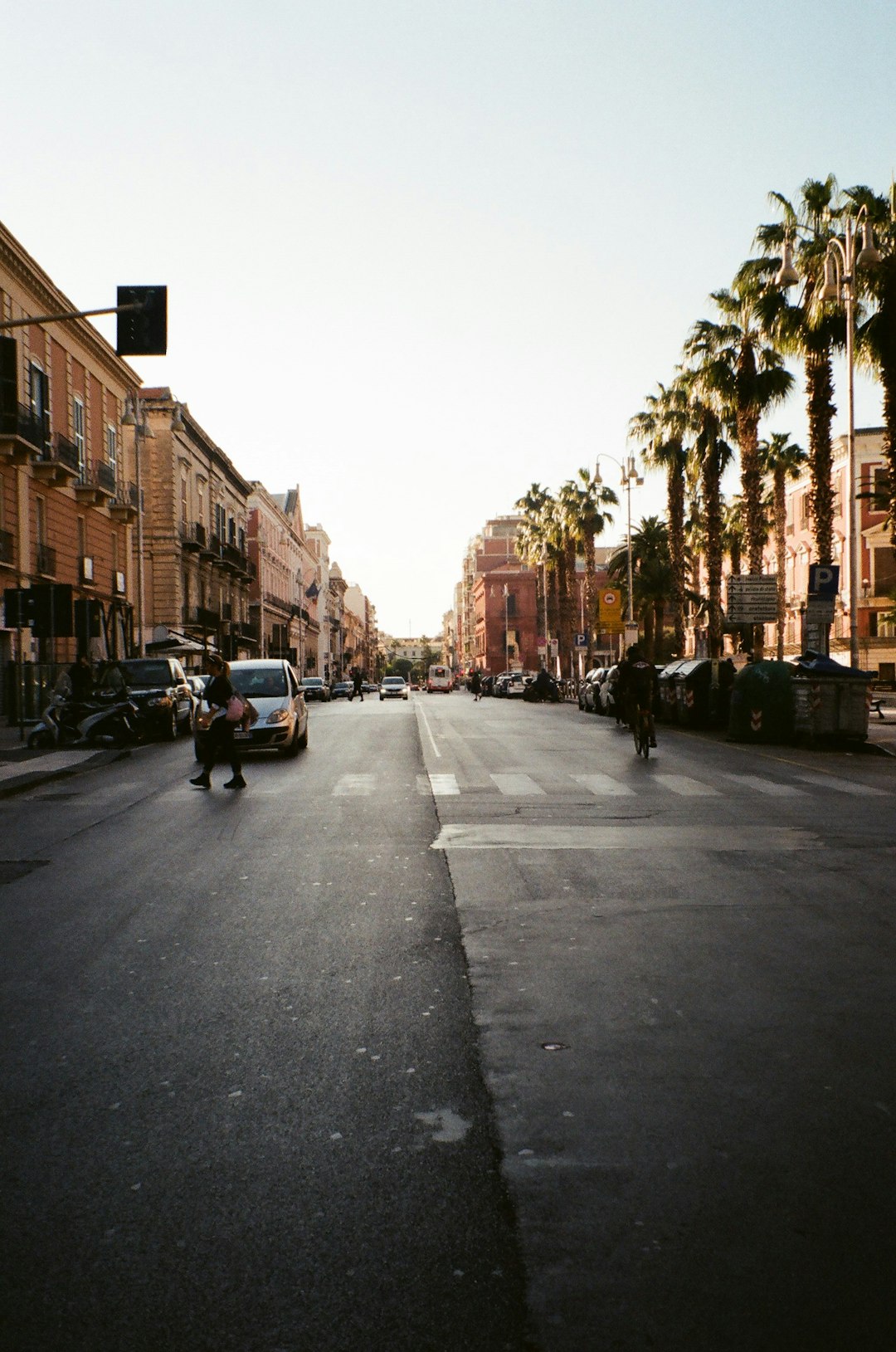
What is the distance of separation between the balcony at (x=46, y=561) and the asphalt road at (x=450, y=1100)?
27333 mm

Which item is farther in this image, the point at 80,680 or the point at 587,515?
the point at 587,515

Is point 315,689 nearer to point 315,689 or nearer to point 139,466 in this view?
point 315,689

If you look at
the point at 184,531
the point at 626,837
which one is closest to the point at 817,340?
the point at 626,837

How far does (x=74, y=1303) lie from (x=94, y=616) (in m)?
26.7

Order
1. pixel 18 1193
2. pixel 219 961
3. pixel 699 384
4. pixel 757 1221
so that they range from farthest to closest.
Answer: pixel 699 384 → pixel 219 961 → pixel 18 1193 → pixel 757 1221

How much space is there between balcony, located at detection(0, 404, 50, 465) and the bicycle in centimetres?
1970

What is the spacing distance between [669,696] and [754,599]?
3894mm

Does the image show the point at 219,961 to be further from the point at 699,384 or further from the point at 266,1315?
the point at 699,384

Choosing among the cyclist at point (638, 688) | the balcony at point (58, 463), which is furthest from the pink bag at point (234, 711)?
the balcony at point (58, 463)

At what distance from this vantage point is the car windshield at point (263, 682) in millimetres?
21047

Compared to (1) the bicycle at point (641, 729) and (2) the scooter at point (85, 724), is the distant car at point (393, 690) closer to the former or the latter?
(2) the scooter at point (85, 724)

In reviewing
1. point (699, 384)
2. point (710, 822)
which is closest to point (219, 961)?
point (710, 822)

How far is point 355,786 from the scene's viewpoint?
15391 mm

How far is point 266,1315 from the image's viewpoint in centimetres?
288
